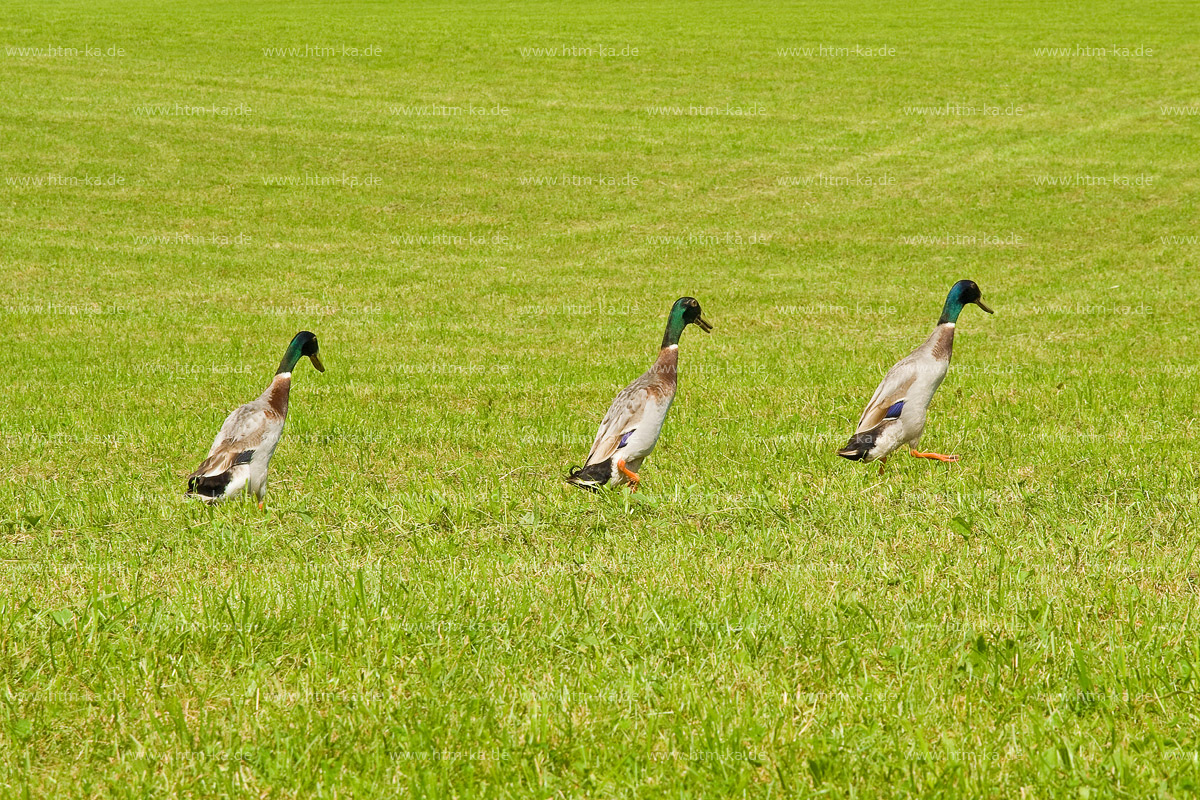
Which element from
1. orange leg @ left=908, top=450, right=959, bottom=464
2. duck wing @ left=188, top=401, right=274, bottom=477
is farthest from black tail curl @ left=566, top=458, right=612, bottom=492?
orange leg @ left=908, top=450, right=959, bottom=464

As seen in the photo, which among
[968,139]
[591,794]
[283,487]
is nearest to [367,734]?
[591,794]

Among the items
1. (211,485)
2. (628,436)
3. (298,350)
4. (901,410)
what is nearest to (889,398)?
(901,410)

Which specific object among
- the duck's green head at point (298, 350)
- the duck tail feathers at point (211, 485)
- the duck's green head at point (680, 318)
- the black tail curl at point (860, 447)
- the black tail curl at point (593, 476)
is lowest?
the duck tail feathers at point (211, 485)

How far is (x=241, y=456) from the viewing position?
24.3 ft

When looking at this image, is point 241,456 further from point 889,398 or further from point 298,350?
point 889,398

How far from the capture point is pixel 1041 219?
25.2 metres

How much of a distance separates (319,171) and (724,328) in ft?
53.7

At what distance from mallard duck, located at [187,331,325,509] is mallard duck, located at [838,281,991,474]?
375 centimetres

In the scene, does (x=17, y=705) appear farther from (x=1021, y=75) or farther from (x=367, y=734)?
(x=1021, y=75)

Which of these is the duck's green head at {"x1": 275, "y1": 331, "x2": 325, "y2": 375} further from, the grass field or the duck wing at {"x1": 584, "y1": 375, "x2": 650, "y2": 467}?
the duck wing at {"x1": 584, "y1": 375, "x2": 650, "y2": 467}

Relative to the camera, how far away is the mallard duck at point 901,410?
26.2 ft

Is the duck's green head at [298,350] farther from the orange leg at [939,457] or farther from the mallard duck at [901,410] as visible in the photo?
the orange leg at [939,457]

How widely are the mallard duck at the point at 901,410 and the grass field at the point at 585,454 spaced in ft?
0.67

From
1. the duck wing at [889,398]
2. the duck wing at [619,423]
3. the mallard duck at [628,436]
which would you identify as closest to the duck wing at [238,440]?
the mallard duck at [628,436]
